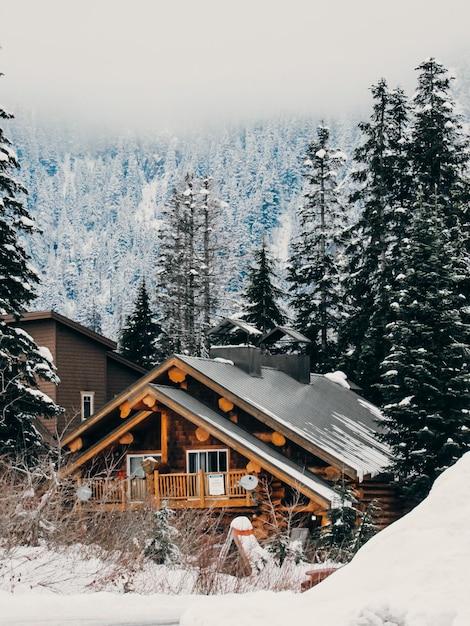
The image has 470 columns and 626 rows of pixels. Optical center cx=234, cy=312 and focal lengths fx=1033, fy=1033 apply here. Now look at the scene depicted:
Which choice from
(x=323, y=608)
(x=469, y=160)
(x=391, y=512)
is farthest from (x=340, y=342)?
(x=323, y=608)

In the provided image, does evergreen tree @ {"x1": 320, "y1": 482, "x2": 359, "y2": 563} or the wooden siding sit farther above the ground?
the wooden siding

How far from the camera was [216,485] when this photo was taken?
88.4 ft

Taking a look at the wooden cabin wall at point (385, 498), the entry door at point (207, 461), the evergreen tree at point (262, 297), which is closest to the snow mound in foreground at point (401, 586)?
the wooden cabin wall at point (385, 498)

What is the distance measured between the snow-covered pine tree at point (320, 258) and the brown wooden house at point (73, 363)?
9.59m

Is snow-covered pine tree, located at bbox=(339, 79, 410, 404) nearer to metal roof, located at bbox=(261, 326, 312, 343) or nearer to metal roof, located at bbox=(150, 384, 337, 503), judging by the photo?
metal roof, located at bbox=(261, 326, 312, 343)

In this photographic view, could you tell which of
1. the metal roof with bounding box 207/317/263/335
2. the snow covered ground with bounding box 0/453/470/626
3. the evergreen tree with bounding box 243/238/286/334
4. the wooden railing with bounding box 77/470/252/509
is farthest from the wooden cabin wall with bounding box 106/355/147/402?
the snow covered ground with bounding box 0/453/470/626

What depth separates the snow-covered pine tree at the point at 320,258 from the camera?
49.3m

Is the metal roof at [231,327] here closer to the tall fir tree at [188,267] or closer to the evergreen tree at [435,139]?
the evergreen tree at [435,139]

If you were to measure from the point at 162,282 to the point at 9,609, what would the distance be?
48.4 metres

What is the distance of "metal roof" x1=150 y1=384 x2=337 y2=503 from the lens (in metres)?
25.9

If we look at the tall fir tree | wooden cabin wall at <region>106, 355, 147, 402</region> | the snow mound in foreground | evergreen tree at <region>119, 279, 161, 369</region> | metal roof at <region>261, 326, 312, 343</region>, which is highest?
the tall fir tree

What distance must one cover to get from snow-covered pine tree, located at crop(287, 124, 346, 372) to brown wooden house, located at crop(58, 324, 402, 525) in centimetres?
1713

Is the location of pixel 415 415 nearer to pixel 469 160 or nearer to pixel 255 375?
pixel 255 375

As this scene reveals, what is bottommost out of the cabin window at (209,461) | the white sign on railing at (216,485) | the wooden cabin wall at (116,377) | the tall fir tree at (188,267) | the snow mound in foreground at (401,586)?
the white sign on railing at (216,485)
